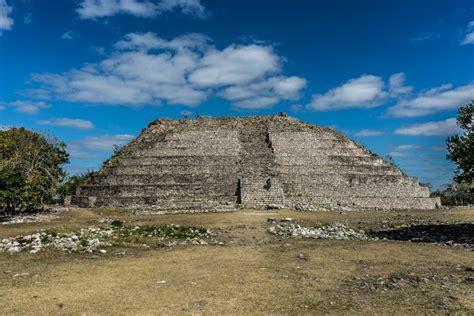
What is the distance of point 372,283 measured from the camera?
9398mm

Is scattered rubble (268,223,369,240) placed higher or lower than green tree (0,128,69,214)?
lower

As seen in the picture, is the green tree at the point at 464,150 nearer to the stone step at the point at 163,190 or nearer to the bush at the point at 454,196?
the stone step at the point at 163,190

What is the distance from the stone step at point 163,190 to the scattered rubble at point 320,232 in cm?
1737

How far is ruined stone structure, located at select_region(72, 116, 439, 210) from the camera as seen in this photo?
3616 centimetres

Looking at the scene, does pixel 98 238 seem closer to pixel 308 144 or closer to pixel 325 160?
pixel 325 160

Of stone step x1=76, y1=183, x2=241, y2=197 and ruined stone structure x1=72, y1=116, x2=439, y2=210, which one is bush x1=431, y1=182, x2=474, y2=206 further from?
stone step x1=76, y1=183, x2=241, y2=197

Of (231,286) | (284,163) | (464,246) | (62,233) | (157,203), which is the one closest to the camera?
(231,286)

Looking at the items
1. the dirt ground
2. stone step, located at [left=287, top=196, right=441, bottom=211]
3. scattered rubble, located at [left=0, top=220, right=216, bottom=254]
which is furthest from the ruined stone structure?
the dirt ground

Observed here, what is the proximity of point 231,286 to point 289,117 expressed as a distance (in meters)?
45.7

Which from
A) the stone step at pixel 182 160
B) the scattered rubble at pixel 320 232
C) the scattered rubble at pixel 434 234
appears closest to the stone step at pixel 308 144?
the stone step at pixel 182 160

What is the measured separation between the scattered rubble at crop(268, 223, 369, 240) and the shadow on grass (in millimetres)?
1038

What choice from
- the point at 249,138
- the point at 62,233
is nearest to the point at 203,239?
the point at 62,233

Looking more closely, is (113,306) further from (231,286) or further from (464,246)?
(464,246)

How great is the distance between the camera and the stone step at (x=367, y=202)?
35094mm
